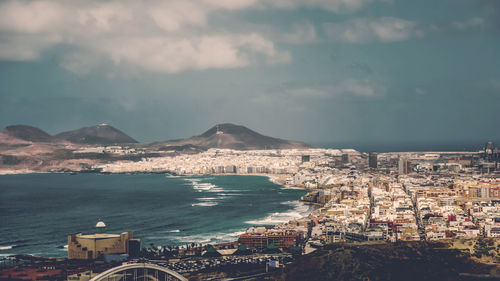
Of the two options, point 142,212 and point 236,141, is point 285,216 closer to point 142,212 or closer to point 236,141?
point 142,212

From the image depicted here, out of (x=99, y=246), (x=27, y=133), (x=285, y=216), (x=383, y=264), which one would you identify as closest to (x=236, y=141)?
(x=27, y=133)

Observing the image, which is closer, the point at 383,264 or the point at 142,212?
the point at 383,264

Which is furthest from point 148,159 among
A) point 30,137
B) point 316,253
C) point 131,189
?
point 316,253

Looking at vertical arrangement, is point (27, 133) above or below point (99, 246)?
above

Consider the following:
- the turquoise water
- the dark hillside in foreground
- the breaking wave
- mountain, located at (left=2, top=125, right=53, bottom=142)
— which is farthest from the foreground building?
mountain, located at (left=2, top=125, right=53, bottom=142)

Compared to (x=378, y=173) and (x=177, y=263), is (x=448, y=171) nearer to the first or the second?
(x=378, y=173)

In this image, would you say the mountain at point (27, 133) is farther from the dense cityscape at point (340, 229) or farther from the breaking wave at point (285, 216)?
the breaking wave at point (285, 216)
